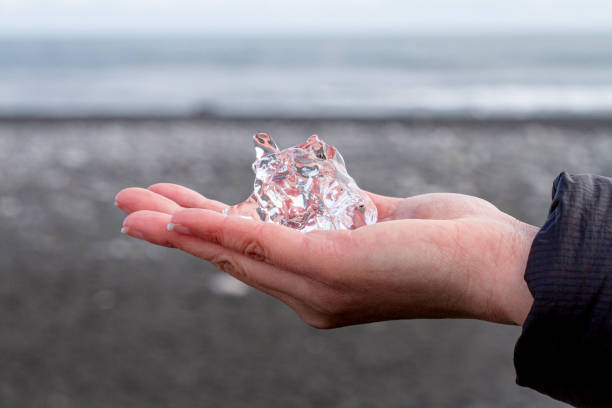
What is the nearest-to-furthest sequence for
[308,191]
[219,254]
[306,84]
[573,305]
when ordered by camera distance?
[573,305] < [219,254] < [308,191] < [306,84]

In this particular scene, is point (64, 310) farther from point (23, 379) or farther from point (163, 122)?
point (163, 122)

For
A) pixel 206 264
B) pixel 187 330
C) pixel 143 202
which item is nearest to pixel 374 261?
pixel 143 202

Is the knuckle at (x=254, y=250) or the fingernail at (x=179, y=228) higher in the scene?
the fingernail at (x=179, y=228)

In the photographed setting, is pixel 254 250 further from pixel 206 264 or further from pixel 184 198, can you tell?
pixel 206 264

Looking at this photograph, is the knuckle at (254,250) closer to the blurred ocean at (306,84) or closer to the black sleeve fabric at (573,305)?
the black sleeve fabric at (573,305)

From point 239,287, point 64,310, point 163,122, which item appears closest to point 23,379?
point 64,310

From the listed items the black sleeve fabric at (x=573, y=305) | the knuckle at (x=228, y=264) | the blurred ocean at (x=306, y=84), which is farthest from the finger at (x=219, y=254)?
the blurred ocean at (x=306, y=84)
